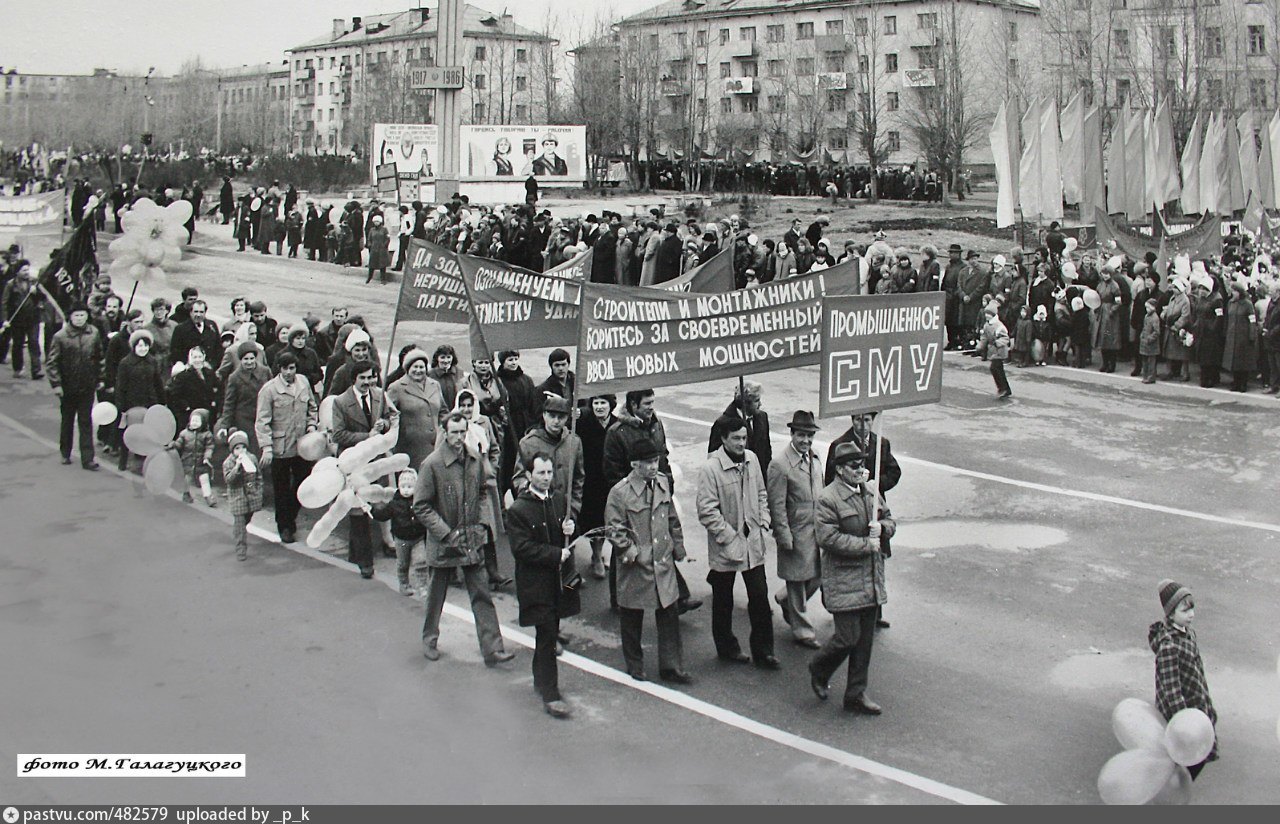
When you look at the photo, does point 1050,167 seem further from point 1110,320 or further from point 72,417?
point 72,417

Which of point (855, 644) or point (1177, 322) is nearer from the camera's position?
point (855, 644)

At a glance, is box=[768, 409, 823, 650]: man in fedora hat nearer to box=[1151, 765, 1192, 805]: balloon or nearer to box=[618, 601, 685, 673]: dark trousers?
box=[618, 601, 685, 673]: dark trousers

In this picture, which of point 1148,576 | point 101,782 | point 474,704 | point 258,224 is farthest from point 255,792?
point 258,224

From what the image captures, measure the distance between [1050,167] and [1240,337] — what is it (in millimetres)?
6036

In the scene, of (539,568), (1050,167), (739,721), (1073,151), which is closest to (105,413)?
(539,568)

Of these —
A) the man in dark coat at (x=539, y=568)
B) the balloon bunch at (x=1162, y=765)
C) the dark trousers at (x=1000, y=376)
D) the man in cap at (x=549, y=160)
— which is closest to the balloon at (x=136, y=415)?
the man in dark coat at (x=539, y=568)

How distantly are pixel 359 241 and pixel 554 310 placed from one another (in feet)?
72.1

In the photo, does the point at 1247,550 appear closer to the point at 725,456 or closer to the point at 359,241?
the point at 725,456

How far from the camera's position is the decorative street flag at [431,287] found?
11.2m

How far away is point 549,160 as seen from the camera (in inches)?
1973

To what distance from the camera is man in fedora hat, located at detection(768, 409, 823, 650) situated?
8.95 m

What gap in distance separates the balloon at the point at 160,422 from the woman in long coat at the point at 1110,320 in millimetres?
13291

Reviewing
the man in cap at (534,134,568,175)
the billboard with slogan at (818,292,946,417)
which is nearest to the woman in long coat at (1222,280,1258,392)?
the billboard with slogan at (818,292,946,417)

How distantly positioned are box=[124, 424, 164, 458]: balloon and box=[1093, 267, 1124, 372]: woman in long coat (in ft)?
44.1
